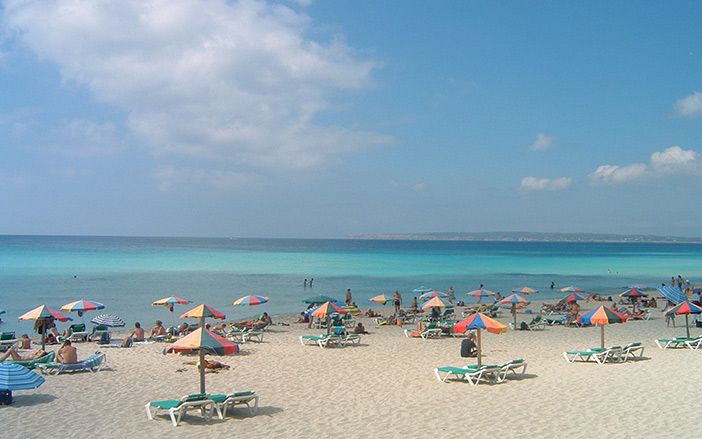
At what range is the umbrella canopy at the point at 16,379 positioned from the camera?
398 inches

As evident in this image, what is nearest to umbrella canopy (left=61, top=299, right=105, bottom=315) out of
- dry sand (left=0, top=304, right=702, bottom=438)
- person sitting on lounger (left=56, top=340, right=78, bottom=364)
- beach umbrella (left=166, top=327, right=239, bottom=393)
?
dry sand (left=0, top=304, right=702, bottom=438)

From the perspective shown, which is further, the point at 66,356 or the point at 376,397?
the point at 66,356

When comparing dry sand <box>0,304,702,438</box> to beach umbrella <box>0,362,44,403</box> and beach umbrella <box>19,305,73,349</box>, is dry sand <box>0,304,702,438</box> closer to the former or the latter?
beach umbrella <box>0,362,44,403</box>

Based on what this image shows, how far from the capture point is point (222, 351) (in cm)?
971

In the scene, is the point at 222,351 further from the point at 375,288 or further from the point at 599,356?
the point at 375,288

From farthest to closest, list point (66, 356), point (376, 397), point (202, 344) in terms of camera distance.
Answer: point (66, 356), point (376, 397), point (202, 344)

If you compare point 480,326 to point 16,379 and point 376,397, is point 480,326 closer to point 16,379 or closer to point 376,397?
point 376,397

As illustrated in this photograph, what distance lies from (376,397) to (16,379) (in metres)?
6.26

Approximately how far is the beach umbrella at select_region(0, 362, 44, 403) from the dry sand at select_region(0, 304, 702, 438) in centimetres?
37

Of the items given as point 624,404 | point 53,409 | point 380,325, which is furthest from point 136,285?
point 624,404

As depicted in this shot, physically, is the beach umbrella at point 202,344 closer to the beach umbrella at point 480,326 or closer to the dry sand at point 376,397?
the dry sand at point 376,397

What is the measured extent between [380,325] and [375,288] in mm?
21456

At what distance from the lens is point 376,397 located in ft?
36.2

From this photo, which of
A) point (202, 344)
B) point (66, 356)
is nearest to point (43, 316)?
point (66, 356)
